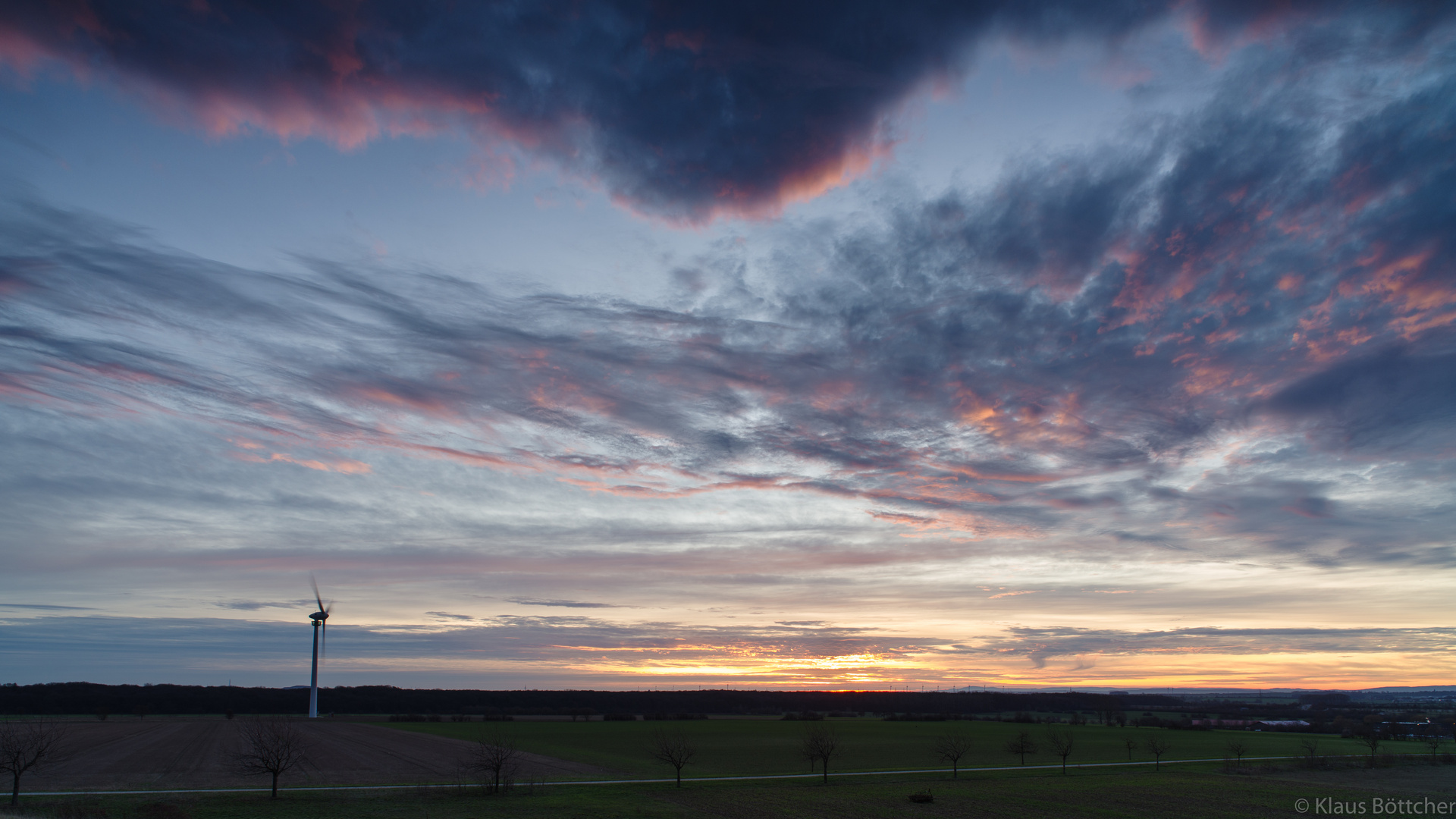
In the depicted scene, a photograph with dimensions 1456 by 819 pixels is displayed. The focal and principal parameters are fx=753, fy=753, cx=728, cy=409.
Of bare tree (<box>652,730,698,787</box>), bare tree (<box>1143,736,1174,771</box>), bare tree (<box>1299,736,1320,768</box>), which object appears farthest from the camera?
bare tree (<box>1299,736,1320,768</box>)

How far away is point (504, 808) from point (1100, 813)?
134ft

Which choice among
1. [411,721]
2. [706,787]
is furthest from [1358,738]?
[411,721]

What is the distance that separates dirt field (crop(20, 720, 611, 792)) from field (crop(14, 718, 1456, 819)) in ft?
1.51

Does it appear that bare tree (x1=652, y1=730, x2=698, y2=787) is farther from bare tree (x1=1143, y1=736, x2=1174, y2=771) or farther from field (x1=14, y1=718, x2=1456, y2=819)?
bare tree (x1=1143, y1=736, x2=1174, y2=771)

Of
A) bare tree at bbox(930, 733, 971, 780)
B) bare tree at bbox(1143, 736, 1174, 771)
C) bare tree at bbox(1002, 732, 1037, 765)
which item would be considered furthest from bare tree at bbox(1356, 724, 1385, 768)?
bare tree at bbox(930, 733, 971, 780)

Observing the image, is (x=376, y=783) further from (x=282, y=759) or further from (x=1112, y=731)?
(x=1112, y=731)

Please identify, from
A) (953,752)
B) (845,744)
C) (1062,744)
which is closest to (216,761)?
(953,752)

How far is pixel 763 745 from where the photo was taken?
382 ft

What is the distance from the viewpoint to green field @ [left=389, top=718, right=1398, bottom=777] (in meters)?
89.8

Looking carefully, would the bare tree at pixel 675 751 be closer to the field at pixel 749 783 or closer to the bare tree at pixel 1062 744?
the field at pixel 749 783

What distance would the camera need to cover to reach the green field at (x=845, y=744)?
89.8 meters

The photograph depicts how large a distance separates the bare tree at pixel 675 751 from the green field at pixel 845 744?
136 centimetres

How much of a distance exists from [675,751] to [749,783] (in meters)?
25.0

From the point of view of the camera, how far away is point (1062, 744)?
343 ft
